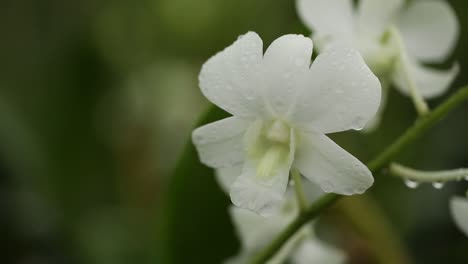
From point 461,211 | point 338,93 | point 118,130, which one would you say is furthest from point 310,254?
point 118,130

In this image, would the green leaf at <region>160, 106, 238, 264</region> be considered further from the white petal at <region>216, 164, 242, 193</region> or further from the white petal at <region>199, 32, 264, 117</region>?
the white petal at <region>199, 32, 264, 117</region>

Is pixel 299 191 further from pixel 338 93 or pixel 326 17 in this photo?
pixel 326 17

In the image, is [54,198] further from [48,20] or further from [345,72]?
[345,72]

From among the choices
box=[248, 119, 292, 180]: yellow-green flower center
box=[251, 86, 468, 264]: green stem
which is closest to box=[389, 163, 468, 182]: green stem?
box=[251, 86, 468, 264]: green stem

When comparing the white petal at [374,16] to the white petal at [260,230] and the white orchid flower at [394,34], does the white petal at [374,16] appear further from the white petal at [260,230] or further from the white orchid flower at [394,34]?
the white petal at [260,230]

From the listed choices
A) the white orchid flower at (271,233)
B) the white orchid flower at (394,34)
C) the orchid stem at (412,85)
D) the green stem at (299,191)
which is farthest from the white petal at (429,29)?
the green stem at (299,191)

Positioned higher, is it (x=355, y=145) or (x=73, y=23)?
(x=73, y=23)

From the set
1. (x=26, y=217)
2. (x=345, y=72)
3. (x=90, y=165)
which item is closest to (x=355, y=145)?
(x=90, y=165)
